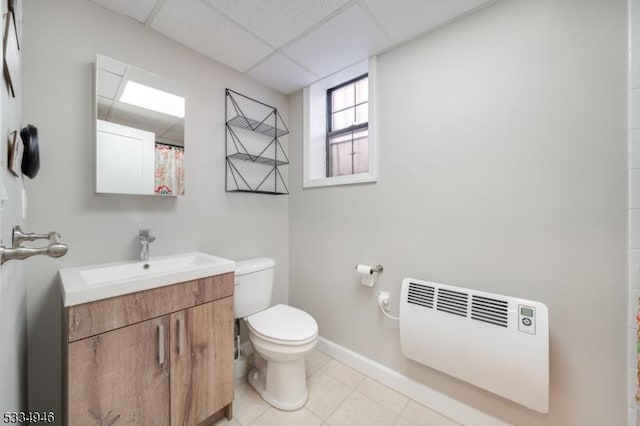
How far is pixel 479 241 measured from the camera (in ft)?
4.35

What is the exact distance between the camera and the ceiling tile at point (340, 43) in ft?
4.58

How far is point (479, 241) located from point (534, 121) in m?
0.61

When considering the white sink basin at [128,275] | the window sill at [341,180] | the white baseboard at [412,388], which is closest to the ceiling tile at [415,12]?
the window sill at [341,180]

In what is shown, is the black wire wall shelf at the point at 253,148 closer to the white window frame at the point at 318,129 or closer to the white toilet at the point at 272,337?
the white window frame at the point at 318,129

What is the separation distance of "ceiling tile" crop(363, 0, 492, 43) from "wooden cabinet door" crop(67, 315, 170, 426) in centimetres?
185

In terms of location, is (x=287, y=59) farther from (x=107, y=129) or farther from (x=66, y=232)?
(x=66, y=232)

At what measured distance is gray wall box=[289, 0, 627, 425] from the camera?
1.03 metres

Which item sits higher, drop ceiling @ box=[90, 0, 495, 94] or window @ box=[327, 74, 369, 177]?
drop ceiling @ box=[90, 0, 495, 94]

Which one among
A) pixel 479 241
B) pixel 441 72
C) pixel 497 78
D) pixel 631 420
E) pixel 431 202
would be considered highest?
pixel 441 72

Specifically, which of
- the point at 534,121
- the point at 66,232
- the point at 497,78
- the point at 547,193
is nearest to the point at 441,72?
the point at 497,78

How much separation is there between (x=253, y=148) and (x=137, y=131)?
785 mm

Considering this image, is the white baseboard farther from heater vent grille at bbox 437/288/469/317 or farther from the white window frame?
the white window frame

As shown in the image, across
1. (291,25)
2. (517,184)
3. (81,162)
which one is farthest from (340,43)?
(81,162)

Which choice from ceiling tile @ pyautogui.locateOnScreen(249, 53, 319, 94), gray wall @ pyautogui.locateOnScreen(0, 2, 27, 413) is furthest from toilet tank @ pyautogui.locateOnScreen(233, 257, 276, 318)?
ceiling tile @ pyautogui.locateOnScreen(249, 53, 319, 94)
